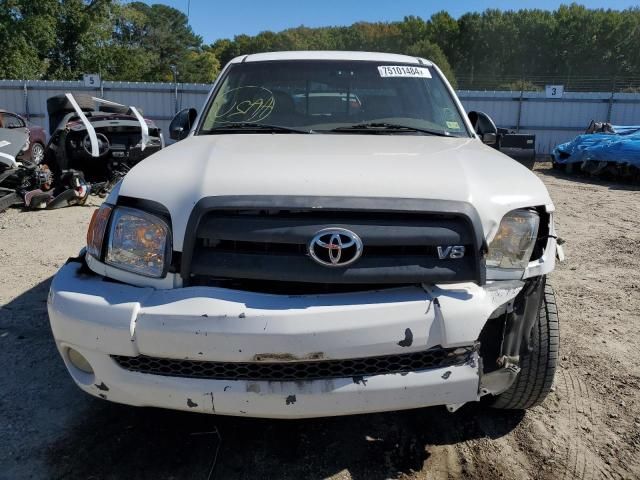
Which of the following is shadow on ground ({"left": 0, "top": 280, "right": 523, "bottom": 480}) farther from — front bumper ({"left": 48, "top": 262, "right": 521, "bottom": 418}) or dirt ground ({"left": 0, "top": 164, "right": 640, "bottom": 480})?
front bumper ({"left": 48, "top": 262, "right": 521, "bottom": 418})

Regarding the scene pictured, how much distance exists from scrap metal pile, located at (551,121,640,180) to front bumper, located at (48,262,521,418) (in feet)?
40.8

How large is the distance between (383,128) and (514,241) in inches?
51.5

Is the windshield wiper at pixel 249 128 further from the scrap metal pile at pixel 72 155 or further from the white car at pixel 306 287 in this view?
the scrap metal pile at pixel 72 155

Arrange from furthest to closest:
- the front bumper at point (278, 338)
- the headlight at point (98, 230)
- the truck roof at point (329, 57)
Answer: the truck roof at point (329, 57), the headlight at point (98, 230), the front bumper at point (278, 338)

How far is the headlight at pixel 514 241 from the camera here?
2229 millimetres

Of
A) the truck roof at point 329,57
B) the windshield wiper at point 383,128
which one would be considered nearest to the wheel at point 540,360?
the windshield wiper at point 383,128

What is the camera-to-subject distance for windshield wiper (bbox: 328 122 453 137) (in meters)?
3.26

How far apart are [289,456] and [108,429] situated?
93cm

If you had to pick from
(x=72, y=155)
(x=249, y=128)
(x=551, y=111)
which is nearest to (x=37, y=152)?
(x=72, y=155)

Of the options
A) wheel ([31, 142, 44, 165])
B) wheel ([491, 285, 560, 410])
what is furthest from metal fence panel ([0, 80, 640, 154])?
wheel ([491, 285, 560, 410])

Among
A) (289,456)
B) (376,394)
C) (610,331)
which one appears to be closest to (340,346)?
(376,394)

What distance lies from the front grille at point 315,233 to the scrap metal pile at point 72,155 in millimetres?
6738

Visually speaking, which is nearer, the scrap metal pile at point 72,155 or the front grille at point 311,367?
the front grille at point 311,367

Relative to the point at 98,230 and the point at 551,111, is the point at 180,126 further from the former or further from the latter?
the point at 551,111
